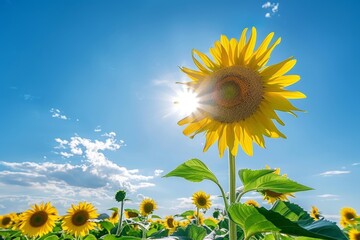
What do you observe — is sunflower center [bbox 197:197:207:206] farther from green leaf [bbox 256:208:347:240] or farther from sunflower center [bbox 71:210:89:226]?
green leaf [bbox 256:208:347:240]

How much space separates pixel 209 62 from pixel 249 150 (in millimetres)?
786

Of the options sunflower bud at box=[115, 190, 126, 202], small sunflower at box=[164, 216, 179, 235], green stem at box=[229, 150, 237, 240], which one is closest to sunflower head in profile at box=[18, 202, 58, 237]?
sunflower bud at box=[115, 190, 126, 202]

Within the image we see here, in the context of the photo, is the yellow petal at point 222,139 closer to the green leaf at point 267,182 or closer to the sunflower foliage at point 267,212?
the sunflower foliage at point 267,212

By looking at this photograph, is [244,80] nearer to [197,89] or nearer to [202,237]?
[197,89]

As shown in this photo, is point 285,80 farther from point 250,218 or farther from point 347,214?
point 347,214

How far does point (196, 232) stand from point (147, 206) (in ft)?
31.1

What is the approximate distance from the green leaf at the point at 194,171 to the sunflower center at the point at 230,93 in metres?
0.65

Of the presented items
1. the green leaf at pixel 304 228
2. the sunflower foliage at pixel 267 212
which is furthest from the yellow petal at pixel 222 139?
the green leaf at pixel 304 228

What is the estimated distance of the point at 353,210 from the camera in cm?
1188

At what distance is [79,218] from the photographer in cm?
770

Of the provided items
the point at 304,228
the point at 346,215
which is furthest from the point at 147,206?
the point at 304,228

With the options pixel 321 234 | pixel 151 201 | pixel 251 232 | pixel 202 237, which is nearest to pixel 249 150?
pixel 202 237

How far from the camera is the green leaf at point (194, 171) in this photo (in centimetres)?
222

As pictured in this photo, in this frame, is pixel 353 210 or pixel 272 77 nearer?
pixel 272 77
